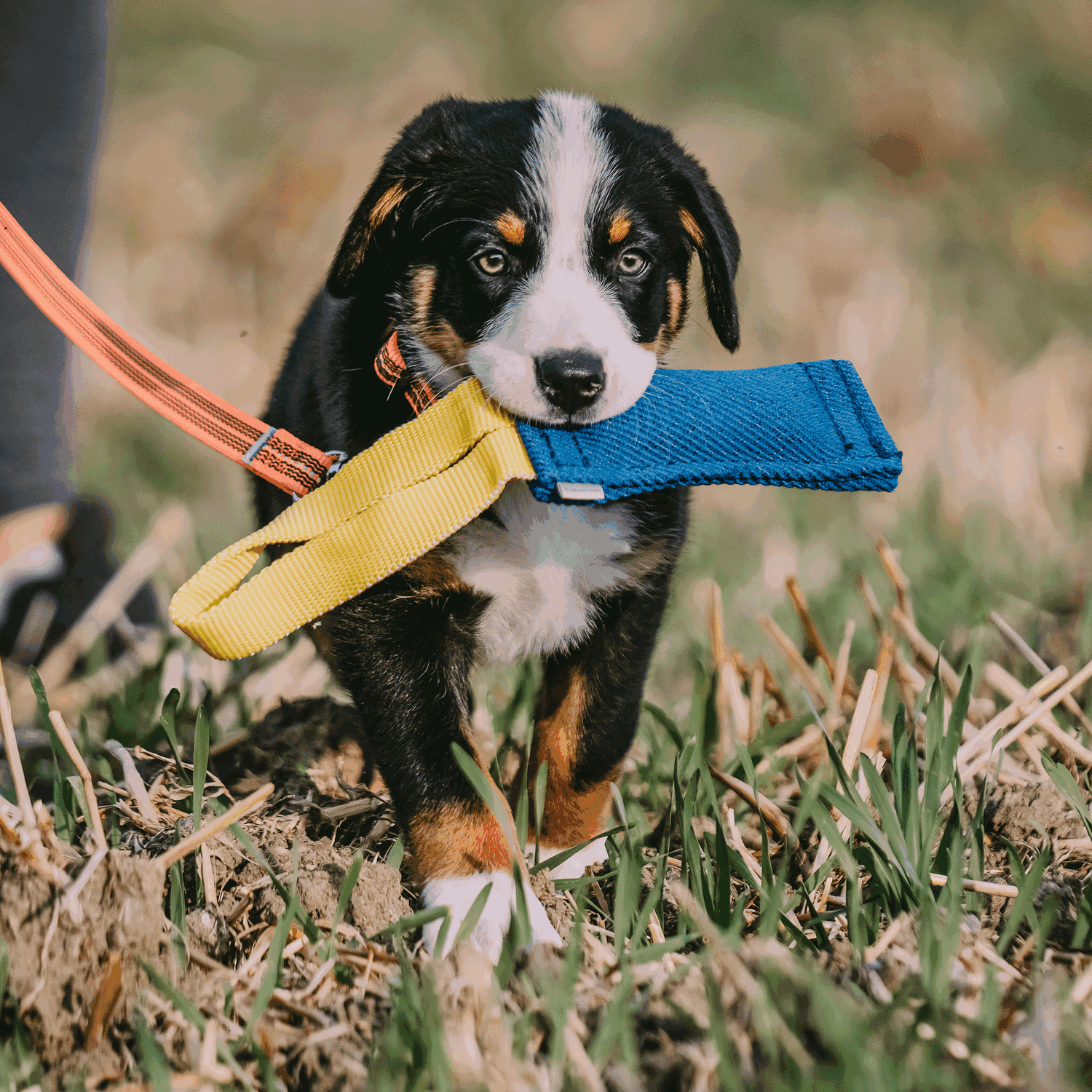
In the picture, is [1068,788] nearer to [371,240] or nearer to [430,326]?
[430,326]

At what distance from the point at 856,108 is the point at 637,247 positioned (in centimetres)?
585

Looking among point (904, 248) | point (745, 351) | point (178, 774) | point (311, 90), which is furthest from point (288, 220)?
point (178, 774)

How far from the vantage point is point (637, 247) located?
7.24ft

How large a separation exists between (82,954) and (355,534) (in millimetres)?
737

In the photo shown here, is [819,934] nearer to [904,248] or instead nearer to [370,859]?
[370,859]

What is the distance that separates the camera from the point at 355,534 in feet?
5.90

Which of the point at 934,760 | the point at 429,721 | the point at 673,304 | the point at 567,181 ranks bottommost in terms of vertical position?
the point at 429,721

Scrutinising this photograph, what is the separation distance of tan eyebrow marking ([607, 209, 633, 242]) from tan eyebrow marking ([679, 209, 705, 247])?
0.23 meters

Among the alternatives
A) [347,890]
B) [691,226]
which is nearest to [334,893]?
[347,890]

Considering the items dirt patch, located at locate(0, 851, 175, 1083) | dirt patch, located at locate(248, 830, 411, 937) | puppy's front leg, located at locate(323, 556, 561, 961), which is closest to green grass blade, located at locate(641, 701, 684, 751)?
puppy's front leg, located at locate(323, 556, 561, 961)

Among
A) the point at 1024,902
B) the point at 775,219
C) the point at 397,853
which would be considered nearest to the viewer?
the point at 1024,902

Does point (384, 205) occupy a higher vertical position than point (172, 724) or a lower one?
higher

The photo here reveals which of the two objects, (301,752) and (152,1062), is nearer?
(152,1062)

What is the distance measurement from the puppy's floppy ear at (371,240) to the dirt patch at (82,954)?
3.72 ft
